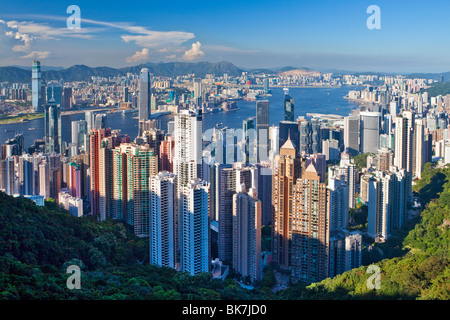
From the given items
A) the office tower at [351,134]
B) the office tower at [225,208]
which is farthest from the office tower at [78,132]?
the office tower at [351,134]

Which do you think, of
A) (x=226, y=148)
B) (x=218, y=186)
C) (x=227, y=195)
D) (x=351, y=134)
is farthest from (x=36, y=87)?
(x=351, y=134)

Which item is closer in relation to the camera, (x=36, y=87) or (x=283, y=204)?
(x=283, y=204)

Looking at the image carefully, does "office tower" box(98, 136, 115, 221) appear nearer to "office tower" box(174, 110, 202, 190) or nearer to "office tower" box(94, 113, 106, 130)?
"office tower" box(174, 110, 202, 190)

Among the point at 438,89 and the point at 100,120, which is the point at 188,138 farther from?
the point at 438,89

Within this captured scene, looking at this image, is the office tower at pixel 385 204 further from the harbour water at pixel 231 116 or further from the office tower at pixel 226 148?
the harbour water at pixel 231 116

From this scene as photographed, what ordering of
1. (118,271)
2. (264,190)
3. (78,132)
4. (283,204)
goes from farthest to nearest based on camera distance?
(78,132)
(264,190)
(283,204)
(118,271)

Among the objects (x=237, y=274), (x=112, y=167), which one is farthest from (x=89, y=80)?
(x=237, y=274)
